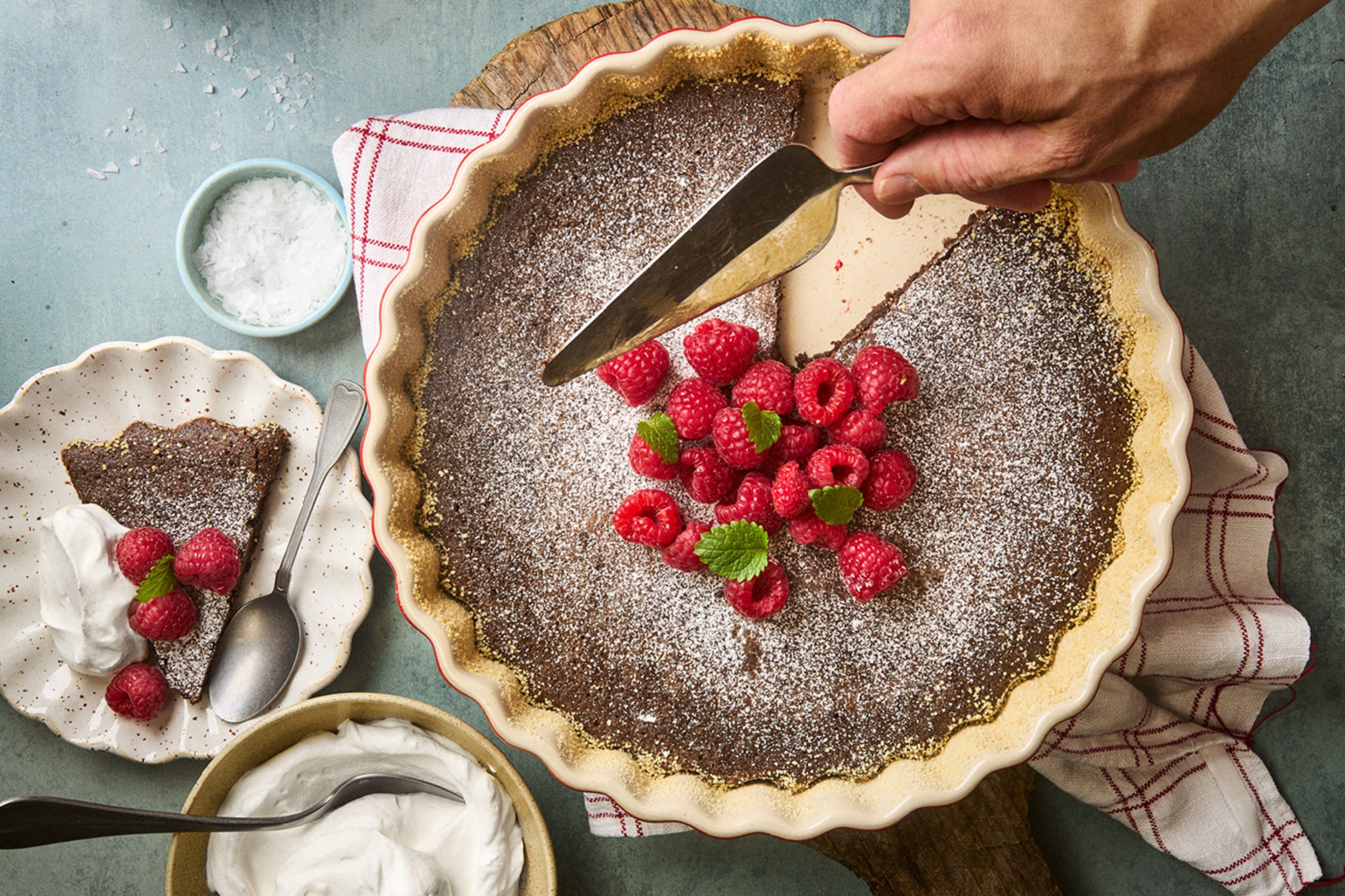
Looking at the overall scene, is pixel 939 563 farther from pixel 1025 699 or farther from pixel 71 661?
pixel 71 661

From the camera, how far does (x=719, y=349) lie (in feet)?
5.34

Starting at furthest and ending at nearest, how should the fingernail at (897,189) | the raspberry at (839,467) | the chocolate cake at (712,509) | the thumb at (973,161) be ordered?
the chocolate cake at (712,509) → the raspberry at (839,467) → the fingernail at (897,189) → the thumb at (973,161)

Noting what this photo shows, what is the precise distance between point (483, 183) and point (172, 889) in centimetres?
152

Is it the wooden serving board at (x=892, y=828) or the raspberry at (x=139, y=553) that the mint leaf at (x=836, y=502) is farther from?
the raspberry at (x=139, y=553)

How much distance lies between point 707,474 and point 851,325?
444mm

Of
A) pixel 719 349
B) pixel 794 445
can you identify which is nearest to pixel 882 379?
pixel 794 445

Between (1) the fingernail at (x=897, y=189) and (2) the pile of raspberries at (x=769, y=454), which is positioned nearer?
(1) the fingernail at (x=897, y=189)

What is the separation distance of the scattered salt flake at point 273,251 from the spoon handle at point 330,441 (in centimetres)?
23

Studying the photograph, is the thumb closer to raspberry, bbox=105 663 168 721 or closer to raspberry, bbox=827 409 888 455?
raspberry, bbox=827 409 888 455

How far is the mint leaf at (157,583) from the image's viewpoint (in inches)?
73.9

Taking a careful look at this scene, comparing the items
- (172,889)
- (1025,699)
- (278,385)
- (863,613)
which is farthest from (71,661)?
(1025,699)

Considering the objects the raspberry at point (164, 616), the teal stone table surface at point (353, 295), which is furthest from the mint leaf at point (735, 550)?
the raspberry at point (164, 616)

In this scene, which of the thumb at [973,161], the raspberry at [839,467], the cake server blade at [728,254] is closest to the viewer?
the thumb at [973,161]

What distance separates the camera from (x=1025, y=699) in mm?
1692
